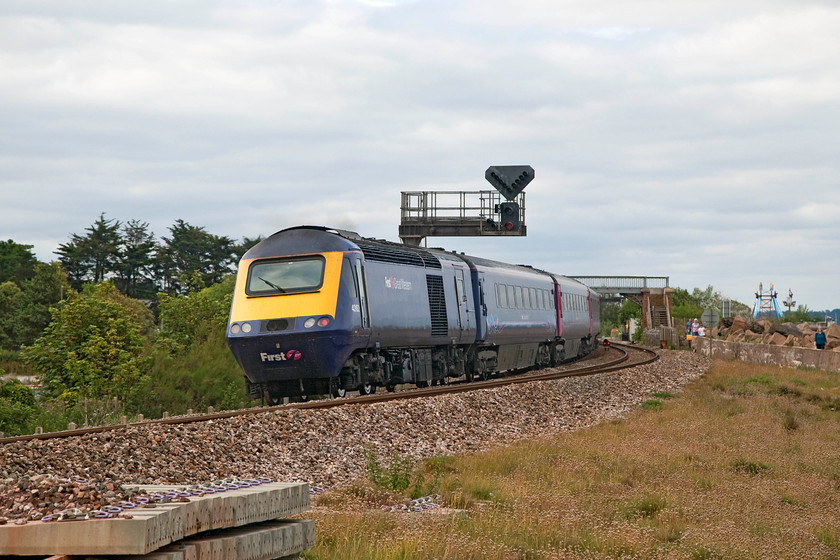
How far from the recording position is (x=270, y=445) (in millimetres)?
14125

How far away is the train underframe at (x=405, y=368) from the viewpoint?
69.5 ft

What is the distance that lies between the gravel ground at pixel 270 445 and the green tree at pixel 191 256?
8099 centimetres

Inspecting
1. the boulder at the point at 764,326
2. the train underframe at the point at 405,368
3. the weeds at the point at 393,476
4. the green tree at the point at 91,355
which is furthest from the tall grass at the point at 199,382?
the boulder at the point at 764,326

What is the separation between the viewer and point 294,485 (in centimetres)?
677

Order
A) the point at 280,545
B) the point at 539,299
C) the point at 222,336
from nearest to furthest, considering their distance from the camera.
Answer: the point at 280,545 → the point at 539,299 → the point at 222,336

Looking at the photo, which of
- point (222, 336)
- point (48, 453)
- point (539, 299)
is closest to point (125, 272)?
point (222, 336)

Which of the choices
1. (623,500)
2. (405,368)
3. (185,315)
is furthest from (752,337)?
(623,500)

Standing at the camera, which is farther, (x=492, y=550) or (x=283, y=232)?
(x=283, y=232)

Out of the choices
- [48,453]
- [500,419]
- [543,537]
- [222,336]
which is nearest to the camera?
[543,537]

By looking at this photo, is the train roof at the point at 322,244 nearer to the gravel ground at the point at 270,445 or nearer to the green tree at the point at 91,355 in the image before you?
the gravel ground at the point at 270,445

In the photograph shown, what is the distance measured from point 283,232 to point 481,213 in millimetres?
19475

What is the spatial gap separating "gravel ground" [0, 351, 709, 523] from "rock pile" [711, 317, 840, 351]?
1401 inches

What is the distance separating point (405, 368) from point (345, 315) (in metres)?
4.28

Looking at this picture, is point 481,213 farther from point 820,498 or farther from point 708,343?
point 820,498
